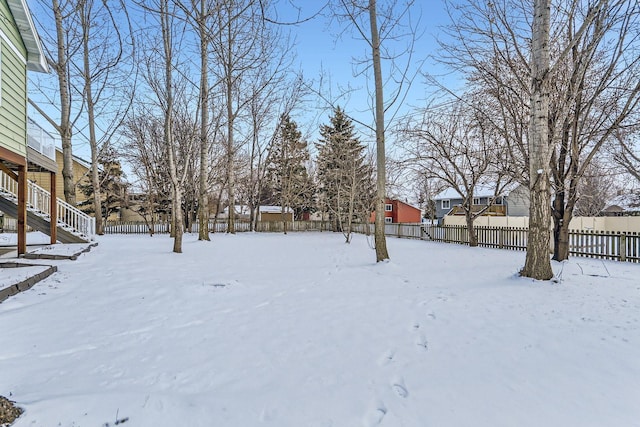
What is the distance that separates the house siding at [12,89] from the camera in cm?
667

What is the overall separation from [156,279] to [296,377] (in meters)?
4.32

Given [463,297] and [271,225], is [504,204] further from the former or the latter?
[463,297]

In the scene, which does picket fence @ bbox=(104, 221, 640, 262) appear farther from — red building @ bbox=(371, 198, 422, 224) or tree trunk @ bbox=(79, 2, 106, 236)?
red building @ bbox=(371, 198, 422, 224)

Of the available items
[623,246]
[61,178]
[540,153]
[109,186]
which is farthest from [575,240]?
[61,178]

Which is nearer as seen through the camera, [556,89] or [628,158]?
[556,89]

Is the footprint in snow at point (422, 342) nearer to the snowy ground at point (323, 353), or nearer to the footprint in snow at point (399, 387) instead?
the snowy ground at point (323, 353)

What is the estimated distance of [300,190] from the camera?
24.7 metres

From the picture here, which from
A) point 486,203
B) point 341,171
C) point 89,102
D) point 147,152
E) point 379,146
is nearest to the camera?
point 379,146

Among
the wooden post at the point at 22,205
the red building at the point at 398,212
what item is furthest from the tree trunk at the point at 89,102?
the red building at the point at 398,212

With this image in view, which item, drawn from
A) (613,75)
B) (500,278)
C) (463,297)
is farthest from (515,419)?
(613,75)

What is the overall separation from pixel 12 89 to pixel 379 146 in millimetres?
7978

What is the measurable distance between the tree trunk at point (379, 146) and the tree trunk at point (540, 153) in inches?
120

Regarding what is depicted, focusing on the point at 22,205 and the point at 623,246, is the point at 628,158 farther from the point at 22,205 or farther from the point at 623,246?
the point at 22,205

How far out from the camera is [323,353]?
3006 mm
